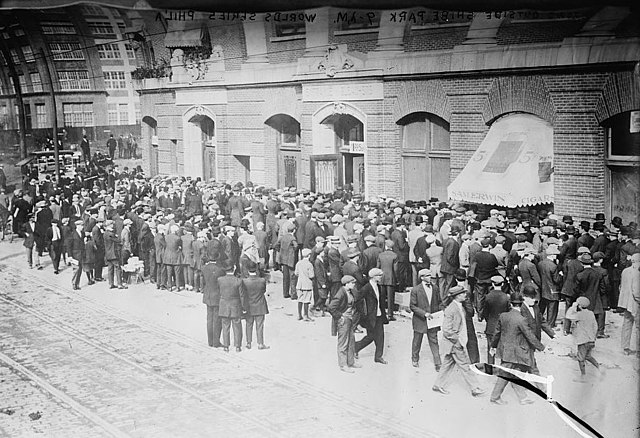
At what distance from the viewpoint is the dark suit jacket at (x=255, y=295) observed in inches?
223

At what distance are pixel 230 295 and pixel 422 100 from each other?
6.92 feet

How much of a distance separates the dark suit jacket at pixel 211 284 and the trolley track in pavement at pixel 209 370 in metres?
0.35

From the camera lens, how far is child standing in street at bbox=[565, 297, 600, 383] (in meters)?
4.98

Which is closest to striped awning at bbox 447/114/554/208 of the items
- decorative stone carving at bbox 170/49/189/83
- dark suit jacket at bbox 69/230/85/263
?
decorative stone carving at bbox 170/49/189/83

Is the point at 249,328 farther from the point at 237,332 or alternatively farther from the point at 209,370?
the point at 209,370

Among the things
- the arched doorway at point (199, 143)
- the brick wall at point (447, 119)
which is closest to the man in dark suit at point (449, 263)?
the brick wall at point (447, 119)

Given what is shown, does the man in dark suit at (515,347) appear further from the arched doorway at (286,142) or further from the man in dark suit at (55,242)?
the man in dark suit at (55,242)

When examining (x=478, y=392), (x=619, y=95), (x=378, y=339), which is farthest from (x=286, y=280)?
(x=619, y=95)

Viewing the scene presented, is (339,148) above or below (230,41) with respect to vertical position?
below

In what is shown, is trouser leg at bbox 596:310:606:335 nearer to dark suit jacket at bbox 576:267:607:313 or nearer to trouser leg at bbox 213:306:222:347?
dark suit jacket at bbox 576:267:607:313

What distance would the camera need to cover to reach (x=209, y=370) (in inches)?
209

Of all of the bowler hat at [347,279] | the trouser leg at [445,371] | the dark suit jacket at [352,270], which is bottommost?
the trouser leg at [445,371]

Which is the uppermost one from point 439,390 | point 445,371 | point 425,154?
point 425,154

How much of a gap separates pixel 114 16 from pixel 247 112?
1.24m
